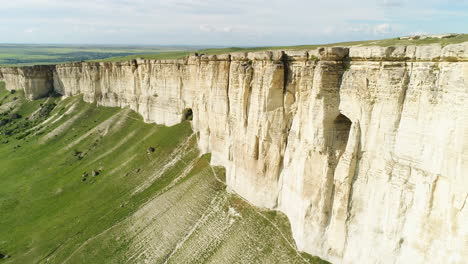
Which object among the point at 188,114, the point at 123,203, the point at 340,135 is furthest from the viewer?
the point at 188,114

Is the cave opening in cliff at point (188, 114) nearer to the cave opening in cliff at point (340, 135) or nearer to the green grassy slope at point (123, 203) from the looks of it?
the green grassy slope at point (123, 203)

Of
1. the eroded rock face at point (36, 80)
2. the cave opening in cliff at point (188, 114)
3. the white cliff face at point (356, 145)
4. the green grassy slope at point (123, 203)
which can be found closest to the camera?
the white cliff face at point (356, 145)

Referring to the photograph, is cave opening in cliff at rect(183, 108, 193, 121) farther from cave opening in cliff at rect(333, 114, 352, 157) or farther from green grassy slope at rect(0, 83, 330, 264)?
cave opening in cliff at rect(333, 114, 352, 157)

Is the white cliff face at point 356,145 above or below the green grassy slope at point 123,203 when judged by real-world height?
above

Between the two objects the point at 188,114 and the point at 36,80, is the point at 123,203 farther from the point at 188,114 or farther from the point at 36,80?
the point at 36,80

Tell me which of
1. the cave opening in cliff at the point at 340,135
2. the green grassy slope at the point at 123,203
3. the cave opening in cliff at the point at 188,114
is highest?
the cave opening in cliff at the point at 340,135

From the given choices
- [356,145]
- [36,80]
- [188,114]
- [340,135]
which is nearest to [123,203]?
[188,114]

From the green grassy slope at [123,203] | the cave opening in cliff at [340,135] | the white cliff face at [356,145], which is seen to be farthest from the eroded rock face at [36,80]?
the cave opening in cliff at [340,135]
